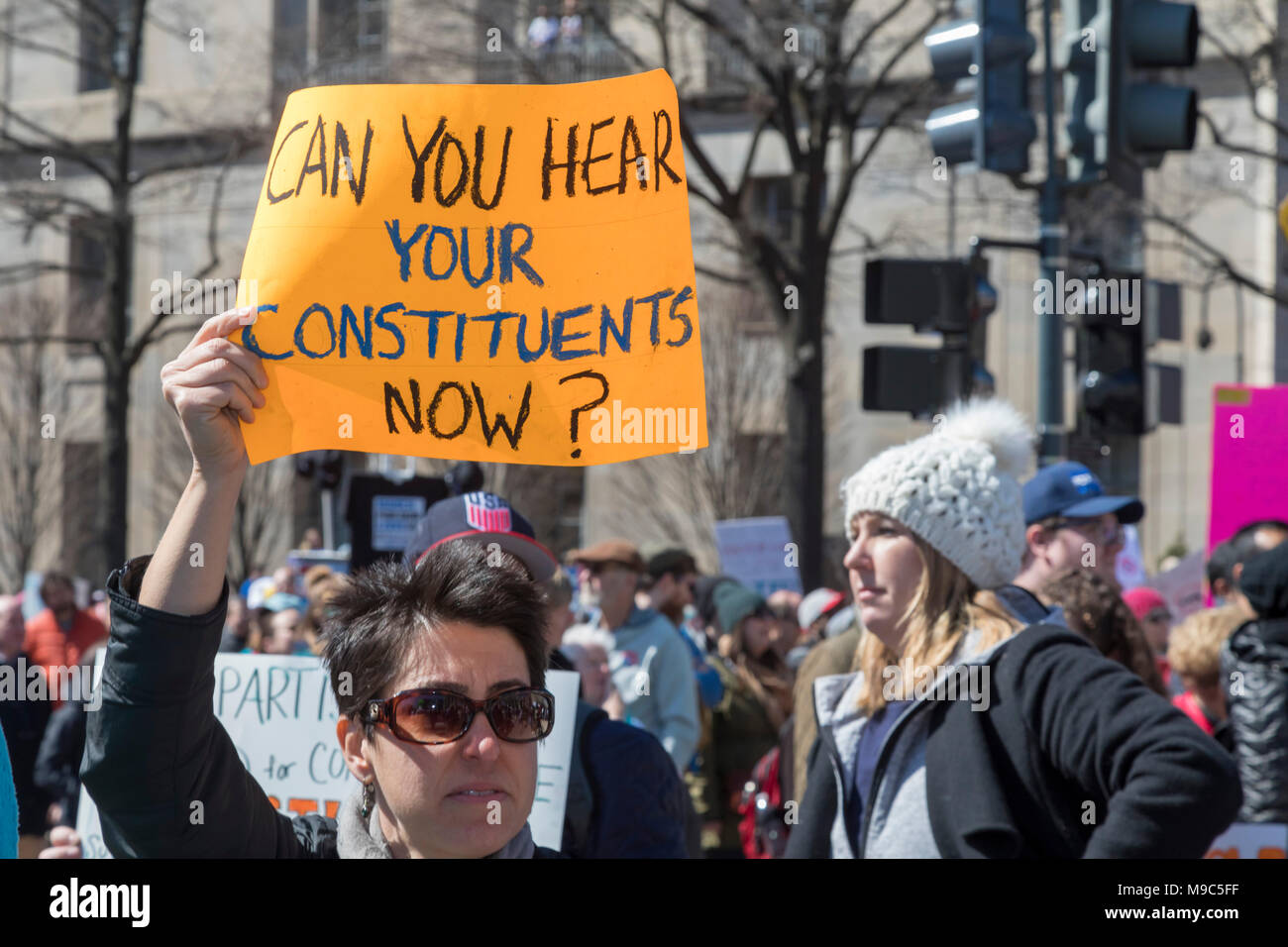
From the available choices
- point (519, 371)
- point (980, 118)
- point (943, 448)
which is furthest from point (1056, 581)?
point (980, 118)

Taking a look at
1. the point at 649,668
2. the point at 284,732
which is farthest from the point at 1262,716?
the point at 284,732

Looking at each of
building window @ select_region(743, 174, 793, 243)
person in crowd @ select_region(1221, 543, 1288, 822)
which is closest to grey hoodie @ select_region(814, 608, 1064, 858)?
person in crowd @ select_region(1221, 543, 1288, 822)

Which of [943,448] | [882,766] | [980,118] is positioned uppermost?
[980,118]

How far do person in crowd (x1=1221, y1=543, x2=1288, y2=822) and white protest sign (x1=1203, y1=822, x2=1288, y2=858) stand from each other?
0.60 ft

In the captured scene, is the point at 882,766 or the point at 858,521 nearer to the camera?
the point at 882,766

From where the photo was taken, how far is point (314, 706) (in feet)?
12.5

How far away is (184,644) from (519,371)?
627 millimetres

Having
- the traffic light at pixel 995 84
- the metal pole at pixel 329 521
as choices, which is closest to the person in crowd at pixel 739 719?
the traffic light at pixel 995 84

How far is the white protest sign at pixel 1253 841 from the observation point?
4500 mm

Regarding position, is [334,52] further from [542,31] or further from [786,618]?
[786,618]

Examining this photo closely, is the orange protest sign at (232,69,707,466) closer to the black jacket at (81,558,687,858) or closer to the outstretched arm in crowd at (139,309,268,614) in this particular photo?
the outstretched arm in crowd at (139,309,268,614)

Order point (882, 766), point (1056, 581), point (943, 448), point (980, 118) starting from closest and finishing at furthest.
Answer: point (882, 766) → point (943, 448) → point (1056, 581) → point (980, 118)

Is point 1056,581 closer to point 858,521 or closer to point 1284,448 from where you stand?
point 858,521

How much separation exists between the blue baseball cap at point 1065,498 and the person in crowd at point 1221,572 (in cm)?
215
